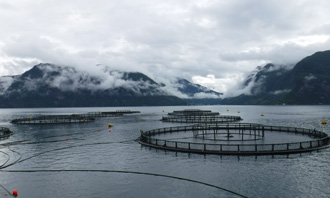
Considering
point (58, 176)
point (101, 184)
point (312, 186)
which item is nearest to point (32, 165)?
point (58, 176)

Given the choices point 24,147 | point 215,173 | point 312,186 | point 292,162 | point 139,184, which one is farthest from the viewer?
point 24,147

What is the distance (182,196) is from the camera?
30.8 meters

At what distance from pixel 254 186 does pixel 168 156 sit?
72.4 feet

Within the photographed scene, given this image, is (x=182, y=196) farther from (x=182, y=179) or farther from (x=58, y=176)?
(x=58, y=176)

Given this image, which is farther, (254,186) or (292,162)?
(292,162)

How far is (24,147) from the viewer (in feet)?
226

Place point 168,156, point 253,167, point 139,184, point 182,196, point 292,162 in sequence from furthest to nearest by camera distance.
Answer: point 168,156, point 292,162, point 253,167, point 139,184, point 182,196

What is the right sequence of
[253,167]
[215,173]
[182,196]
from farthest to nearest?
[253,167] < [215,173] < [182,196]

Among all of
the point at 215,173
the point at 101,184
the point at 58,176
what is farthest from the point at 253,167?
the point at 58,176

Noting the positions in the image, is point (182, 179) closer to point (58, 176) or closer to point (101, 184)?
point (101, 184)

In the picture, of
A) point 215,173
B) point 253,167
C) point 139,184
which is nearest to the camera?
point 139,184

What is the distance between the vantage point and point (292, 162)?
45094 mm

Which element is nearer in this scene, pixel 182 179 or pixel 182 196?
pixel 182 196

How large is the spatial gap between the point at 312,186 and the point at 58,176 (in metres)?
38.7
